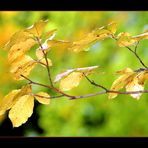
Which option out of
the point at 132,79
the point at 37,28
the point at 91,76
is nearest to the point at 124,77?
the point at 132,79

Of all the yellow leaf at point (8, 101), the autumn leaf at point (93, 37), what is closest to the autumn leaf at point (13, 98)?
the yellow leaf at point (8, 101)

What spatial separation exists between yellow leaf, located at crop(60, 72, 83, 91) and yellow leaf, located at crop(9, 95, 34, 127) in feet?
0.20

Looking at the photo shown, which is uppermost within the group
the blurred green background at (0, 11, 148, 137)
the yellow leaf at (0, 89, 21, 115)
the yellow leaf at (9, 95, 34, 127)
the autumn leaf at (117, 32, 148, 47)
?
the autumn leaf at (117, 32, 148, 47)

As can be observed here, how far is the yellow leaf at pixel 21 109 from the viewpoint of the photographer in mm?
683

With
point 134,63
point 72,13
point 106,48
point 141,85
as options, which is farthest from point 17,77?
point 72,13

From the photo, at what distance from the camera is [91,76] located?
213 centimetres

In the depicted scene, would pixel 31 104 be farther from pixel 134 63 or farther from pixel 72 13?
pixel 72 13

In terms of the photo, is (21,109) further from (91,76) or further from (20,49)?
(91,76)

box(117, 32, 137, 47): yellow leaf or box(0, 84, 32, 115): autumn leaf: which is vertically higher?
box(117, 32, 137, 47): yellow leaf

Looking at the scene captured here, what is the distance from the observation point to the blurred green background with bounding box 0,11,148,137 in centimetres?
208

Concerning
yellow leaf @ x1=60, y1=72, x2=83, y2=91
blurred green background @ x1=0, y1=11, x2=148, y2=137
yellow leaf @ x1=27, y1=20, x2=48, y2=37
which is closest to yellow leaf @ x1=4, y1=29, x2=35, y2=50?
yellow leaf @ x1=27, y1=20, x2=48, y2=37

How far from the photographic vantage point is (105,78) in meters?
2.07

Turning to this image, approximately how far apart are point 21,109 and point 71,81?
0.10 meters

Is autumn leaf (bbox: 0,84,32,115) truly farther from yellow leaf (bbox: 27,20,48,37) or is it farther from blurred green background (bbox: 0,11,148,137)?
blurred green background (bbox: 0,11,148,137)
